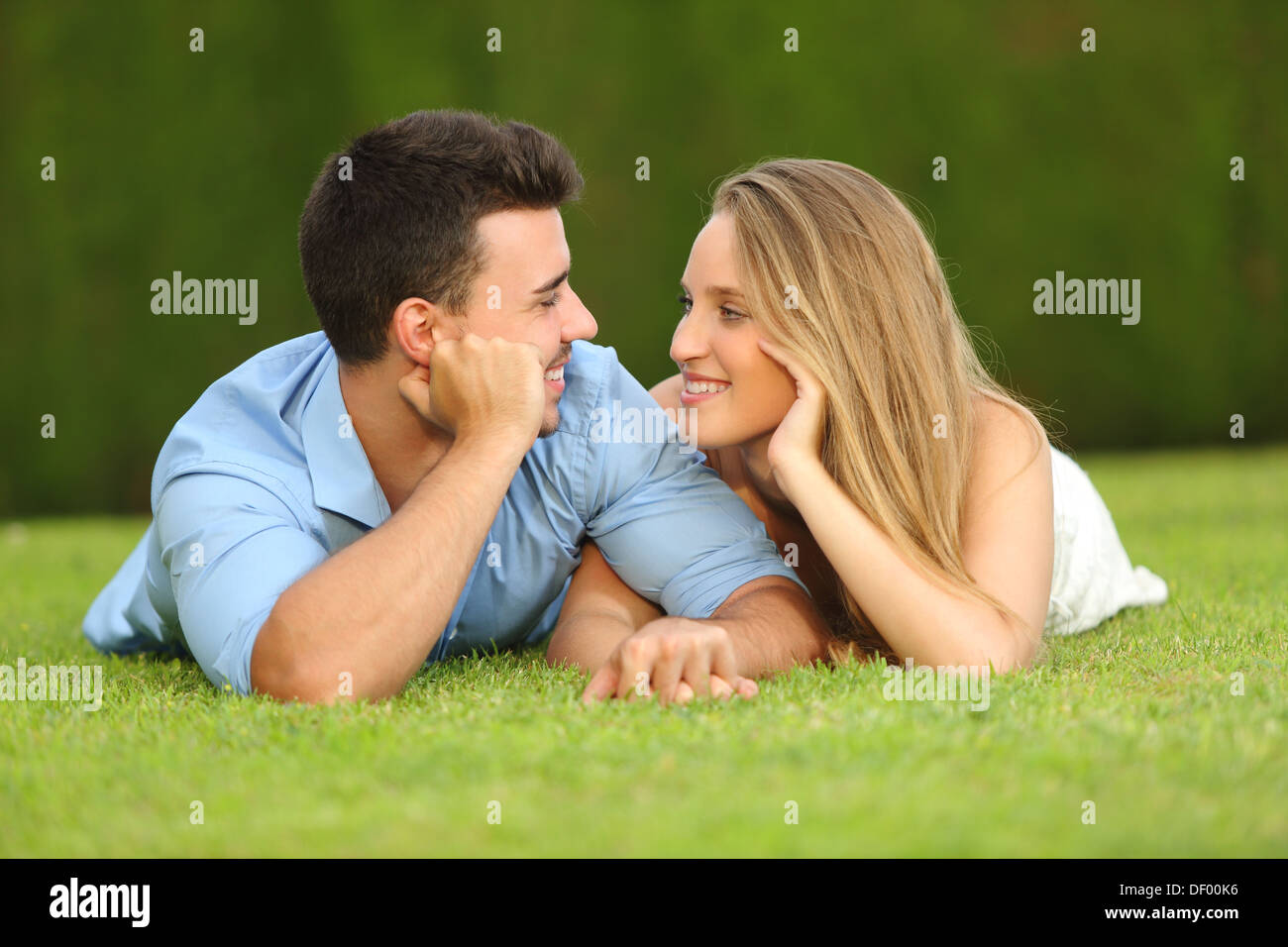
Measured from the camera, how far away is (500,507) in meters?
3.26

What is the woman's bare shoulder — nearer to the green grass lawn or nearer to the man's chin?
the green grass lawn

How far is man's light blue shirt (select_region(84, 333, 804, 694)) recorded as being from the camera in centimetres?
282

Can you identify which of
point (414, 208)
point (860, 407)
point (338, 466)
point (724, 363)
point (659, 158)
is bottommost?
point (338, 466)

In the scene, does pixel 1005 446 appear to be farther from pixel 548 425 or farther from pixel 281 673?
pixel 281 673

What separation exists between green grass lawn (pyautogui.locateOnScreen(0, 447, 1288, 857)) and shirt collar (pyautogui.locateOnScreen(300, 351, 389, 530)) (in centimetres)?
44

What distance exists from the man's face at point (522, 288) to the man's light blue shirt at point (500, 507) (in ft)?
0.73

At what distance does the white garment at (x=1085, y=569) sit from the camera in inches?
152

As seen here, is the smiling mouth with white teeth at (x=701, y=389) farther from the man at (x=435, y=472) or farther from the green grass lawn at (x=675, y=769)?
the green grass lawn at (x=675, y=769)

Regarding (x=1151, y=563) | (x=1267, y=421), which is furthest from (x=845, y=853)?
(x=1267, y=421)

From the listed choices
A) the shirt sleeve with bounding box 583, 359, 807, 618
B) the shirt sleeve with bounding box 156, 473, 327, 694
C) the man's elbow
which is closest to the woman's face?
the shirt sleeve with bounding box 583, 359, 807, 618

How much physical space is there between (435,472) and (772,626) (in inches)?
33.1

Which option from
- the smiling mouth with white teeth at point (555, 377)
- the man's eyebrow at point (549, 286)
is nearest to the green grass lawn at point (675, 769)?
the smiling mouth with white teeth at point (555, 377)

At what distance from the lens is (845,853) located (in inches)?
66.8

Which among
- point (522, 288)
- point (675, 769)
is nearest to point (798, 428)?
point (522, 288)
